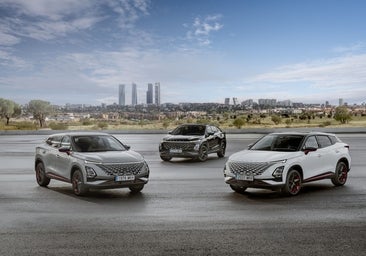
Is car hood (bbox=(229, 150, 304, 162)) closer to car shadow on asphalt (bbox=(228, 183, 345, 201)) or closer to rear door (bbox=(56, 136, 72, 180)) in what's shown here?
car shadow on asphalt (bbox=(228, 183, 345, 201))

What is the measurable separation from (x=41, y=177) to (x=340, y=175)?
851 centimetres

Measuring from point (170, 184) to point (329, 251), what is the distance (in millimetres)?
8005

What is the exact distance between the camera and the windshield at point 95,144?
544 inches

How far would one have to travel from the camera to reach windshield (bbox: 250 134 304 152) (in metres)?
13.5

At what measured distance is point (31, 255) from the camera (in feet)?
23.1

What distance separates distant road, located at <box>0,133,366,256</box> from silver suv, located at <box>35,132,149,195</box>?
37 centimetres

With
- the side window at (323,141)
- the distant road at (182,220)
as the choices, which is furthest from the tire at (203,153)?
the side window at (323,141)

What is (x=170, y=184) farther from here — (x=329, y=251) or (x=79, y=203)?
(x=329, y=251)

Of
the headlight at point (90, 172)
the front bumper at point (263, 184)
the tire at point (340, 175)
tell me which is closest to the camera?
the front bumper at point (263, 184)

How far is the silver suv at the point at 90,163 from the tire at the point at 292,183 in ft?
11.3

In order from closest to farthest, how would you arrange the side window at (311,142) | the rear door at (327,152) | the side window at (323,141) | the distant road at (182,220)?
the distant road at (182,220)
the side window at (311,142)
the rear door at (327,152)
the side window at (323,141)

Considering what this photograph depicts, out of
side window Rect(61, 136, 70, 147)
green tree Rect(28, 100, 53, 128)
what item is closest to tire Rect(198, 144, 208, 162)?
side window Rect(61, 136, 70, 147)

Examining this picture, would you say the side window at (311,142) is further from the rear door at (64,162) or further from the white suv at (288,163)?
the rear door at (64,162)

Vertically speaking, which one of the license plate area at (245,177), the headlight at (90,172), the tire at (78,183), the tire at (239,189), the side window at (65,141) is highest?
the side window at (65,141)
